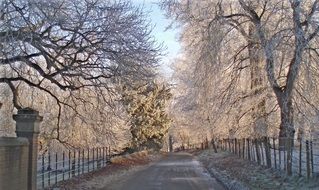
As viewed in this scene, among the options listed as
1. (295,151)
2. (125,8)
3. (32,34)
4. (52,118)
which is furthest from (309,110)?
(52,118)

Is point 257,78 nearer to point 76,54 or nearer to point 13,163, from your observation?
point 76,54

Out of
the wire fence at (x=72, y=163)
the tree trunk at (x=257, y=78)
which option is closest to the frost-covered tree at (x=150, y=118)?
the wire fence at (x=72, y=163)

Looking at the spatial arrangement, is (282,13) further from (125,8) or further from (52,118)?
(52,118)

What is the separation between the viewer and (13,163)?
13.1m

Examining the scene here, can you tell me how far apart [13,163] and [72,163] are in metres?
14.6

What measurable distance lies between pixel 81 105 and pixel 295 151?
9.70 meters

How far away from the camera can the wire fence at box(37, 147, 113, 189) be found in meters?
25.0

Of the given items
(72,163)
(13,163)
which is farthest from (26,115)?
(72,163)

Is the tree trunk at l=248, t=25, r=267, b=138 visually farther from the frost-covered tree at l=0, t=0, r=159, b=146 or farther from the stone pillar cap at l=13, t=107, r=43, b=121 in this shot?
the stone pillar cap at l=13, t=107, r=43, b=121

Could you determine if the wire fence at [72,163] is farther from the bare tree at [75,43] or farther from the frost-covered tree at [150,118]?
the frost-covered tree at [150,118]

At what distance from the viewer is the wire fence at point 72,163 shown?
2497cm

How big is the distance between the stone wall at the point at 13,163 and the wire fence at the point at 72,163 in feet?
21.8

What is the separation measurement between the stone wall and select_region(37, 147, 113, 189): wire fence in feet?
21.8

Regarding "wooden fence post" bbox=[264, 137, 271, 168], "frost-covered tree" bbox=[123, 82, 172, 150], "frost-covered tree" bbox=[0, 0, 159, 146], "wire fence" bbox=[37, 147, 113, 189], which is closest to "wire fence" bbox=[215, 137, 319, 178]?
"wooden fence post" bbox=[264, 137, 271, 168]
